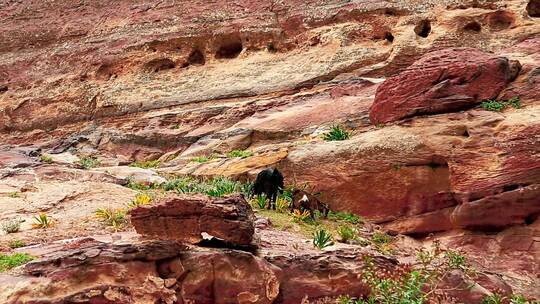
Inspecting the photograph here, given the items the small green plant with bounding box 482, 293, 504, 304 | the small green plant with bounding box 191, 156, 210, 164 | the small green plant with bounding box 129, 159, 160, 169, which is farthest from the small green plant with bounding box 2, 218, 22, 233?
the small green plant with bounding box 482, 293, 504, 304

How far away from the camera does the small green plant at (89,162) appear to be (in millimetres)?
19869

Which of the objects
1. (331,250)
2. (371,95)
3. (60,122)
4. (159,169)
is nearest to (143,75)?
(60,122)

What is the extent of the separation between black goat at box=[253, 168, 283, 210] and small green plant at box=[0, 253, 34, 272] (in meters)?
5.84

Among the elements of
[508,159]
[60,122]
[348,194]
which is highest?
[508,159]

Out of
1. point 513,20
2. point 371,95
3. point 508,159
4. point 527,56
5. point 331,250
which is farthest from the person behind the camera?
point 513,20

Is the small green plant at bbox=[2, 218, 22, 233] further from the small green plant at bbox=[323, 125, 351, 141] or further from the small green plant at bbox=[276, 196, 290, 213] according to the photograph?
the small green plant at bbox=[323, 125, 351, 141]

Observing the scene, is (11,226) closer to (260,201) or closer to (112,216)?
(112,216)

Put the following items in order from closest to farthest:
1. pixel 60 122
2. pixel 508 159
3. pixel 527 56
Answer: pixel 508 159
pixel 527 56
pixel 60 122

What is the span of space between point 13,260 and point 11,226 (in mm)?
2915

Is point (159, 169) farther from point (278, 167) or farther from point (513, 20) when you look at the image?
point (513, 20)

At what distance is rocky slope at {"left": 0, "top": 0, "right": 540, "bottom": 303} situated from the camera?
13695 millimetres

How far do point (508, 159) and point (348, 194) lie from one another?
3306mm

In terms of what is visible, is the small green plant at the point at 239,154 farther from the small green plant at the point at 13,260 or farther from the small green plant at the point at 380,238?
the small green plant at the point at 13,260

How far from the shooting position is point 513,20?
21.6 meters
